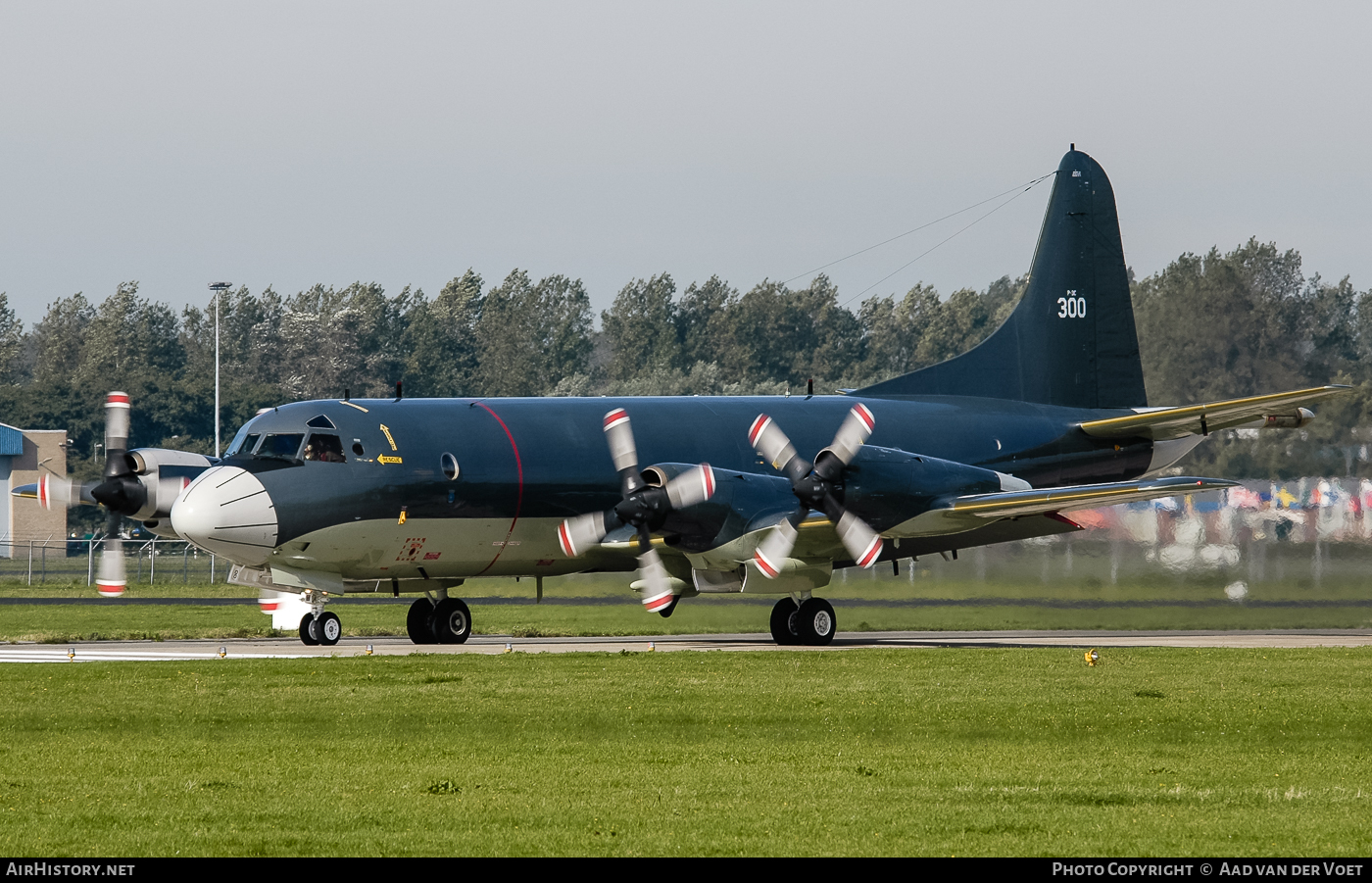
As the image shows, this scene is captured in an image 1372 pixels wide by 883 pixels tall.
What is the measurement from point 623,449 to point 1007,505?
22.7 ft

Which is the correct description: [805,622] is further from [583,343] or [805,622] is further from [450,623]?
[583,343]

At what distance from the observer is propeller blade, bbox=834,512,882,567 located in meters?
28.5

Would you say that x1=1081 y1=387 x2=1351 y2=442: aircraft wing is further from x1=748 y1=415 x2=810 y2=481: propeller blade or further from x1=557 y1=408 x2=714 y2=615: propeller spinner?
x1=557 y1=408 x2=714 y2=615: propeller spinner

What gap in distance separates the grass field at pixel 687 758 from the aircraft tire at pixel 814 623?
5364 millimetres

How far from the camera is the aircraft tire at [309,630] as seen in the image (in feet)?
99.5

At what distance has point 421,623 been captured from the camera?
1246 inches

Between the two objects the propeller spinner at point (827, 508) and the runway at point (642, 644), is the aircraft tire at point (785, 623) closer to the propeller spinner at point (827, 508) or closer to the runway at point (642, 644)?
the runway at point (642, 644)

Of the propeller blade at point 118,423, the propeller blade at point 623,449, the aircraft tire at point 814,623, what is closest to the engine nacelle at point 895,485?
the aircraft tire at point 814,623

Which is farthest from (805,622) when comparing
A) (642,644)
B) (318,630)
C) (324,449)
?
(324,449)

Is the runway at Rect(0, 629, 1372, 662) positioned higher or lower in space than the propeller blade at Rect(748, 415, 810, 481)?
lower

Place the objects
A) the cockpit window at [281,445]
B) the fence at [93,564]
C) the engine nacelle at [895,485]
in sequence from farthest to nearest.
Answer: the fence at [93,564] < the engine nacelle at [895,485] < the cockpit window at [281,445]

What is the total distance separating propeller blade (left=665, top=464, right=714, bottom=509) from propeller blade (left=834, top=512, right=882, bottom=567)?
235 centimetres

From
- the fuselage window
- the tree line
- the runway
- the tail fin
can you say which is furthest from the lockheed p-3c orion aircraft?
the tree line
